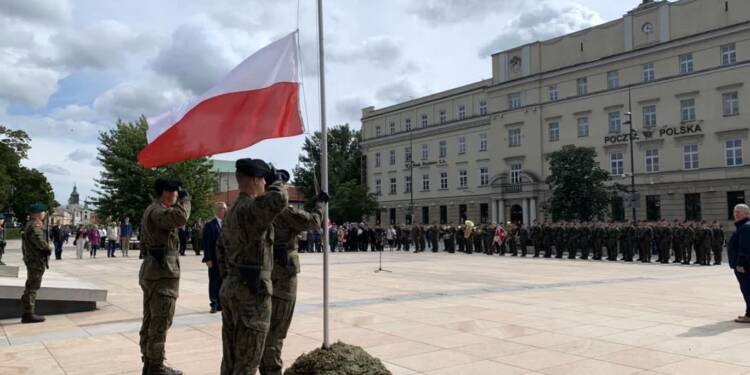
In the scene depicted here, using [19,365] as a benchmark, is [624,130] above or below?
above

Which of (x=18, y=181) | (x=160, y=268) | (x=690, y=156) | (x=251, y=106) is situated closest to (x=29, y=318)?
(x=160, y=268)

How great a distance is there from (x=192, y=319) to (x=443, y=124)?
5922 centimetres

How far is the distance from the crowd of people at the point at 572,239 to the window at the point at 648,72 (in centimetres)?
2127

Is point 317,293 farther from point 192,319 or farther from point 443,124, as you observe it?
point 443,124

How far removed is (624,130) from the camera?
50.7m

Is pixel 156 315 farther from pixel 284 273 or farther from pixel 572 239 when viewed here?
pixel 572 239

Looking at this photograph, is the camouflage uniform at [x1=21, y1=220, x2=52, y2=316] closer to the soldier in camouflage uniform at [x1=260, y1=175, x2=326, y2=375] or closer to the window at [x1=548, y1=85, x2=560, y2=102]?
the soldier in camouflage uniform at [x1=260, y1=175, x2=326, y2=375]

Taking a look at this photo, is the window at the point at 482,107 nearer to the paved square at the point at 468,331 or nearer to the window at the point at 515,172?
the window at the point at 515,172

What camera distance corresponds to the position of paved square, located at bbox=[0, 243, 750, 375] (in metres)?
6.65

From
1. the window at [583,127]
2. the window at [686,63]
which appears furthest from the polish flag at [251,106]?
the window at [583,127]

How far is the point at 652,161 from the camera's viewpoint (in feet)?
161

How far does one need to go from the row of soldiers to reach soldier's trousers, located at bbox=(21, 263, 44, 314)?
17.2m

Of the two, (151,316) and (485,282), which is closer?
(151,316)

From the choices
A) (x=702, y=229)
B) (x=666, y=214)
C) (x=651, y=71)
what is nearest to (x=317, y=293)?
(x=702, y=229)
